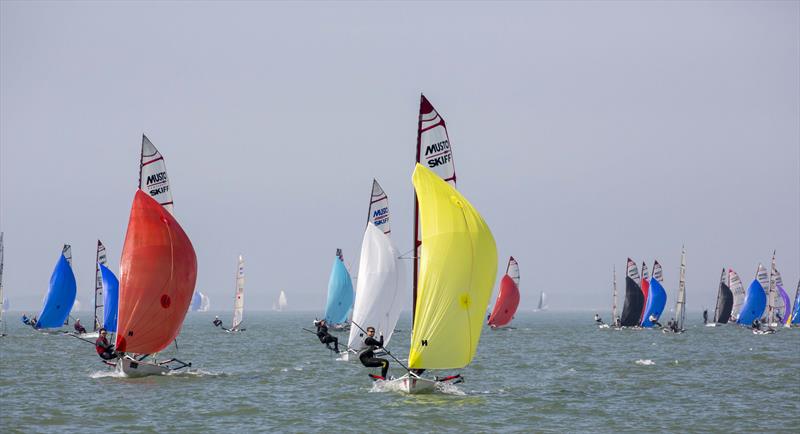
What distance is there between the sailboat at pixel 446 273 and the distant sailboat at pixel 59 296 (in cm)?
5972

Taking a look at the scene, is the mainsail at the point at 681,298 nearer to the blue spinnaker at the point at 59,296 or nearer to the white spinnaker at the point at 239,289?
the white spinnaker at the point at 239,289

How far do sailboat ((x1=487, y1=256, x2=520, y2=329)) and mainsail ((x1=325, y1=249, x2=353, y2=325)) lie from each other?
98.9 ft

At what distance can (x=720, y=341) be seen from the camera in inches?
3497

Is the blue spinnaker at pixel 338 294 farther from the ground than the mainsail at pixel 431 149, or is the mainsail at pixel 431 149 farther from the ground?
the mainsail at pixel 431 149

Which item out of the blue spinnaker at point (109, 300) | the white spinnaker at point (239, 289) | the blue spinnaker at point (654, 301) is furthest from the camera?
the blue spinnaker at point (654, 301)

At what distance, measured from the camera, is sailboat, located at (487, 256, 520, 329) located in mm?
111875

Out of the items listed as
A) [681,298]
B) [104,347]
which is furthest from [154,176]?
[681,298]

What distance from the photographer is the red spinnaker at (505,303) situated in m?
112

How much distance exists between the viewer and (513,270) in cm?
11325

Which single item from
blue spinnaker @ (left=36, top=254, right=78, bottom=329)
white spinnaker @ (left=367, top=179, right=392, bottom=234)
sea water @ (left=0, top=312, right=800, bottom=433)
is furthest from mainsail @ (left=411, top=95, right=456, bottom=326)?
blue spinnaker @ (left=36, top=254, right=78, bottom=329)

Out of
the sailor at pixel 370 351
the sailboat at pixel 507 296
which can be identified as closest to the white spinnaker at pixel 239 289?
the sailboat at pixel 507 296

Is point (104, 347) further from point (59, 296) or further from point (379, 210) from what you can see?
point (59, 296)

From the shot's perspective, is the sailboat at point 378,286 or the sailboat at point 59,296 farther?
the sailboat at point 59,296

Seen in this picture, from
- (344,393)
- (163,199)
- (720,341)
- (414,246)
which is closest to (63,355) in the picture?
(163,199)
